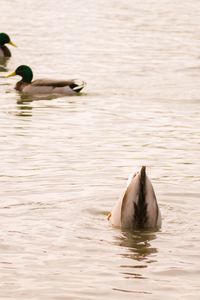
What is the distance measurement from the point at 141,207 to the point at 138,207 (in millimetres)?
28

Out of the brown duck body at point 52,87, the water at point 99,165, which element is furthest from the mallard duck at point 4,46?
the brown duck body at point 52,87

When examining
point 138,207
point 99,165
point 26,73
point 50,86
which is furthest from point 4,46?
point 138,207

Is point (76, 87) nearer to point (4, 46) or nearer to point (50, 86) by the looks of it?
point (50, 86)

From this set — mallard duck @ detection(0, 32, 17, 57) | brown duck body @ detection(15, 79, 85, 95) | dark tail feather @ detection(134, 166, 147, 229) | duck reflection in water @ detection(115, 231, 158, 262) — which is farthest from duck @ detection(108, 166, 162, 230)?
mallard duck @ detection(0, 32, 17, 57)

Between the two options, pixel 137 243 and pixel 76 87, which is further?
pixel 76 87

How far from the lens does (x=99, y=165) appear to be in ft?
49.0

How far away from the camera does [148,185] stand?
430 inches

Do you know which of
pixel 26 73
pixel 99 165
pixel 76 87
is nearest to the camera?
pixel 99 165

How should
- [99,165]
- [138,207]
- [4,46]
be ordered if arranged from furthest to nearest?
1. [4,46]
2. [99,165]
3. [138,207]

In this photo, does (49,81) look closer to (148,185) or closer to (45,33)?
(45,33)

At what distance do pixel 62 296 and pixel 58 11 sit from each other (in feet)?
94.9

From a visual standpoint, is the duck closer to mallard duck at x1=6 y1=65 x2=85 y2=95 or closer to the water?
the water

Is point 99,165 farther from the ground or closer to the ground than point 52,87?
closer to the ground

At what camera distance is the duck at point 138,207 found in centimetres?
1092
